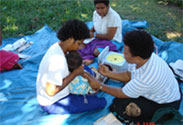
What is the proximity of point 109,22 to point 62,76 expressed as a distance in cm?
163

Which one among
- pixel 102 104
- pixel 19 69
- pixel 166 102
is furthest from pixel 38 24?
pixel 166 102

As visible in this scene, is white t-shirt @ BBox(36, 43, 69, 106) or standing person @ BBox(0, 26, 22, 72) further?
standing person @ BBox(0, 26, 22, 72)

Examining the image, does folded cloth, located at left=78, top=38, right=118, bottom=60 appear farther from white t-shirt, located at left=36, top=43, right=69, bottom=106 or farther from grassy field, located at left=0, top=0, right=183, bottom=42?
grassy field, located at left=0, top=0, right=183, bottom=42

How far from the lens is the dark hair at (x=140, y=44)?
1497 millimetres

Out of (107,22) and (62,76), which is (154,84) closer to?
(62,76)

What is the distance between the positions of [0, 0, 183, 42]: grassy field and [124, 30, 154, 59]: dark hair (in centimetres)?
263

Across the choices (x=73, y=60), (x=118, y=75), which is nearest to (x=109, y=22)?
(x=118, y=75)

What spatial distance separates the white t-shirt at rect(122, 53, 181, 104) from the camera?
1.56 meters

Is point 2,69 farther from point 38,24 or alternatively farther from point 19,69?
point 38,24

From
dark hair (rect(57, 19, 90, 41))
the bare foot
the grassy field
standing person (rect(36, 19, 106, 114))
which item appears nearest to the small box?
standing person (rect(36, 19, 106, 114))

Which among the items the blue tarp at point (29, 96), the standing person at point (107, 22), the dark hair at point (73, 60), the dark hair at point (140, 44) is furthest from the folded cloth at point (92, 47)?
the dark hair at point (140, 44)

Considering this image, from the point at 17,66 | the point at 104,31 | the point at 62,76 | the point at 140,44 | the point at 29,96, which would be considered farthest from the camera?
the point at 104,31

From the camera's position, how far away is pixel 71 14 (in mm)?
5004

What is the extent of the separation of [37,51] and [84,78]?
1.57m
